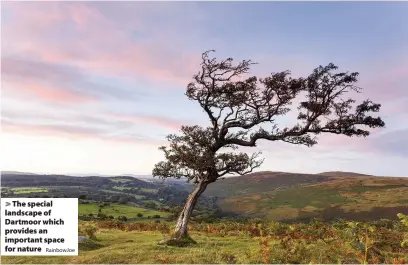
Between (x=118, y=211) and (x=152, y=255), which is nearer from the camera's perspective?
(x=152, y=255)

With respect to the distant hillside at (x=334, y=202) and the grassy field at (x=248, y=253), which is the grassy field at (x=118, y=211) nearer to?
the distant hillside at (x=334, y=202)

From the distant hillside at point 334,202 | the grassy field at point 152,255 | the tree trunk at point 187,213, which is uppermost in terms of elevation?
the tree trunk at point 187,213

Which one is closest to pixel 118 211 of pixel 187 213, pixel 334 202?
pixel 334 202

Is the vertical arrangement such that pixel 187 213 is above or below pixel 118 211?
above

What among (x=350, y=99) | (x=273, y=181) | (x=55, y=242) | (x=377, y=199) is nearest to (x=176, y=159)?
(x=55, y=242)

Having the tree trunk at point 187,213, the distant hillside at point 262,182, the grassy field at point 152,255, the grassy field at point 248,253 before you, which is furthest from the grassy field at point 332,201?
the grassy field at point 152,255

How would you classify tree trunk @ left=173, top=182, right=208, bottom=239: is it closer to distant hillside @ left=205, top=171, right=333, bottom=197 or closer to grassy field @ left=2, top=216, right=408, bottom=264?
grassy field @ left=2, top=216, right=408, bottom=264

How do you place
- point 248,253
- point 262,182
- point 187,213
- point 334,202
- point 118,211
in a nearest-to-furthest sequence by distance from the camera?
point 248,253 → point 187,213 → point 118,211 → point 334,202 → point 262,182

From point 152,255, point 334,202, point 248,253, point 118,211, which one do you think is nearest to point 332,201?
point 334,202

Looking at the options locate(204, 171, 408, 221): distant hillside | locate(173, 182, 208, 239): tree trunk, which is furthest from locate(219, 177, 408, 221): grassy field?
locate(173, 182, 208, 239): tree trunk

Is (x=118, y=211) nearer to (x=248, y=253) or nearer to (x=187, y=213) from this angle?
(x=187, y=213)

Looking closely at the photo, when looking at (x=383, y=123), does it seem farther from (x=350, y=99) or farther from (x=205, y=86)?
(x=205, y=86)

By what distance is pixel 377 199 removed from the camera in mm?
97000

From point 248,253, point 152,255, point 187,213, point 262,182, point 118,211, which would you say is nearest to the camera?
point 248,253
